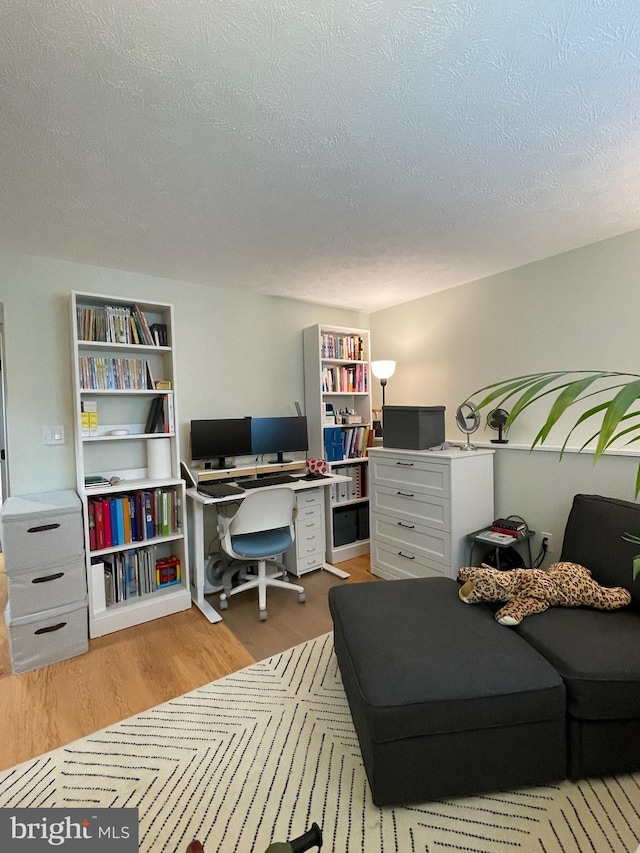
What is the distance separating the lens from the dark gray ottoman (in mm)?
1198

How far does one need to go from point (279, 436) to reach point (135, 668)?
1764 millimetres

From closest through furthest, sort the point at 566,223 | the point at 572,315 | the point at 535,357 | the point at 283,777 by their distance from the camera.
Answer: the point at 283,777 → the point at 566,223 → the point at 572,315 → the point at 535,357

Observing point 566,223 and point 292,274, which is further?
point 292,274

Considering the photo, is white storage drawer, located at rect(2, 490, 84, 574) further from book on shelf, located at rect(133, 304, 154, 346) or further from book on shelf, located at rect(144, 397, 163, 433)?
book on shelf, located at rect(133, 304, 154, 346)

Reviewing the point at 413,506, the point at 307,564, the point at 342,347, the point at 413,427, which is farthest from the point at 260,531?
the point at 342,347

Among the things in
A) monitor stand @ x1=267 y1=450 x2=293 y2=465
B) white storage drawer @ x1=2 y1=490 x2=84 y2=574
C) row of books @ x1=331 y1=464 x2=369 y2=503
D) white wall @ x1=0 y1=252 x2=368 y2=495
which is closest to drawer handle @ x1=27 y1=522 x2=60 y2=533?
white storage drawer @ x1=2 y1=490 x2=84 y2=574

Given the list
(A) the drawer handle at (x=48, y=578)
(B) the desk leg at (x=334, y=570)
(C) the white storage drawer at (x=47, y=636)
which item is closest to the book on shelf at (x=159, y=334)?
(A) the drawer handle at (x=48, y=578)

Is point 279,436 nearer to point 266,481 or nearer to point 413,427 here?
point 266,481

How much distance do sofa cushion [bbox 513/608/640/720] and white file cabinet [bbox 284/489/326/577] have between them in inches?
67.3

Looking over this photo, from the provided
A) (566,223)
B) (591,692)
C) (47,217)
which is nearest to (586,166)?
(566,223)

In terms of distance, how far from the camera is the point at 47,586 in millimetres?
2041

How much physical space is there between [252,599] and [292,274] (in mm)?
2322

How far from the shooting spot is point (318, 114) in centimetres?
127

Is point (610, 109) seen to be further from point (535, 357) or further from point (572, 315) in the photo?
point (535, 357)
